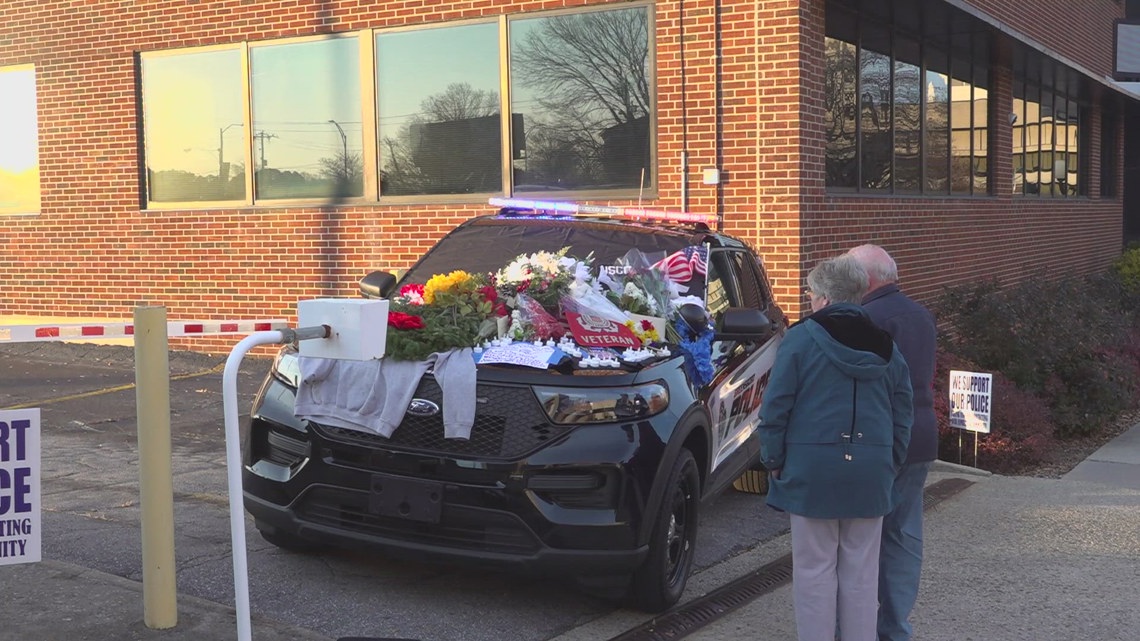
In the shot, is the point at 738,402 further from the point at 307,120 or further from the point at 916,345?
the point at 307,120

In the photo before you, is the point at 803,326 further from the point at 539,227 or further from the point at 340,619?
the point at 539,227

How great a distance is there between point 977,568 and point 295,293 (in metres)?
8.28

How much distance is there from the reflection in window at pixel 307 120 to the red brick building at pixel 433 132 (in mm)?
23

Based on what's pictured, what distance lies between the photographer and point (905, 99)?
13.6 meters

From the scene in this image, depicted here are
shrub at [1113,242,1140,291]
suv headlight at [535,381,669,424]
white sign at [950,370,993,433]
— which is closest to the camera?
suv headlight at [535,381,669,424]

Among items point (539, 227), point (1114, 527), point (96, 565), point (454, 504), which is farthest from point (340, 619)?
point (1114, 527)

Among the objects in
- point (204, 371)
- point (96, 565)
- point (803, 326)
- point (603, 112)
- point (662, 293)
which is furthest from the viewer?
point (204, 371)

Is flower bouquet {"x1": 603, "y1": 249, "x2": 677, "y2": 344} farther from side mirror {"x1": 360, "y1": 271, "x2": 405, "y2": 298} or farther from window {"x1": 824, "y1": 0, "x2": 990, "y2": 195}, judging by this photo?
window {"x1": 824, "y1": 0, "x2": 990, "y2": 195}

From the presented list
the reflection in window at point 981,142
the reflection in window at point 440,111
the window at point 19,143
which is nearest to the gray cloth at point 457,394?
the reflection in window at point 440,111

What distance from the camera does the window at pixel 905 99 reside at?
11852 millimetres

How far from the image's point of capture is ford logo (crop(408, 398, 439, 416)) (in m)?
5.12

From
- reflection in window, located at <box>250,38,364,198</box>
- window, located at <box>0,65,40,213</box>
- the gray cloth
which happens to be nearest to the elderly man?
the gray cloth

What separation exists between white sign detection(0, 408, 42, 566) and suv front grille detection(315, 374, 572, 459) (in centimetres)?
127

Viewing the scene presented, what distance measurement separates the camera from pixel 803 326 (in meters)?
4.50
